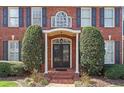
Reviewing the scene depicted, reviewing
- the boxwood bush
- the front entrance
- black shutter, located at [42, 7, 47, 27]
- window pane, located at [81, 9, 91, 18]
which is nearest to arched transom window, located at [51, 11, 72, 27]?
black shutter, located at [42, 7, 47, 27]

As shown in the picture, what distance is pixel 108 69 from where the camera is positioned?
28625 mm

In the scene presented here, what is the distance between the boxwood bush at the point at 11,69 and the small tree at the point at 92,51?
4486 mm

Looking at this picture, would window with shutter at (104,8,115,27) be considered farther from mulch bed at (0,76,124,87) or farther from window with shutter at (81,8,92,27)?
mulch bed at (0,76,124,87)

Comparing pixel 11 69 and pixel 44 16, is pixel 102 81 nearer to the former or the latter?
pixel 11 69

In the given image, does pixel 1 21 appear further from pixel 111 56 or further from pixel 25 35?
pixel 111 56

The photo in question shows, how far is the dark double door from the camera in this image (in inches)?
1251

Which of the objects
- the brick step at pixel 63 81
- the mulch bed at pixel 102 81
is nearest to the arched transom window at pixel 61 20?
the brick step at pixel 63 81

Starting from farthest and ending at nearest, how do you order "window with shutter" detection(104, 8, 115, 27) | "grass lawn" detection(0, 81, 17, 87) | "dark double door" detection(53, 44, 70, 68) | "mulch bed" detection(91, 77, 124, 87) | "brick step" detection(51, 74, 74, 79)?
"dark double door" detection(53, 44, 70, 68) → "window with shutter" detection(104, 8, 115, 27) → "brick step" detection(51, 74, 74, 79) → "mulch bed" detection(91, 77, 124, 87) → "grass lawn" detection(0, 81, 17, 87)

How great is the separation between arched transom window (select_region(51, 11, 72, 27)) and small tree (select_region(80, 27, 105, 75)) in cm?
274

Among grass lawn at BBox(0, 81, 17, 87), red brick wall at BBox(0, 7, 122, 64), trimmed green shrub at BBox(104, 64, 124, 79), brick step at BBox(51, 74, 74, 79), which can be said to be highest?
red brick wall at BBox(0, 7, 122, 64)

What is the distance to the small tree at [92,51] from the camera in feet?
93.4

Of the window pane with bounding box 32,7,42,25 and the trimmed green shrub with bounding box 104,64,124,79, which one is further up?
the window pane with bounding box 32,7,42,25
